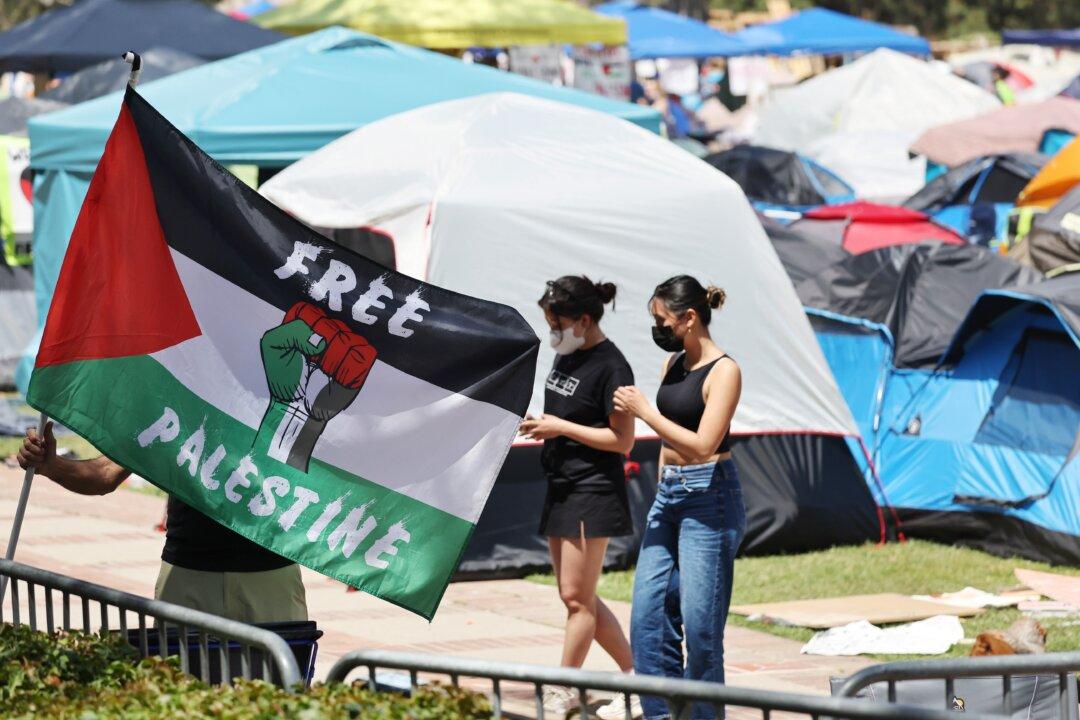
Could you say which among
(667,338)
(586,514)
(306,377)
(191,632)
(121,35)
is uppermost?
(306,377)

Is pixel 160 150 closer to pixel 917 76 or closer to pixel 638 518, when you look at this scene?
pixel 638 518

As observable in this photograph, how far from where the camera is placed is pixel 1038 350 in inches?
427

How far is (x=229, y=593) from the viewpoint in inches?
218

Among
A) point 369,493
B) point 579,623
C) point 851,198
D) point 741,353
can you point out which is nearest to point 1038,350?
point 741,353

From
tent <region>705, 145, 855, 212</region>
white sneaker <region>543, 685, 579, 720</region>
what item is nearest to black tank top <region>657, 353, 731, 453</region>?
white sneaker <region>543, 685, 579, 720</region>

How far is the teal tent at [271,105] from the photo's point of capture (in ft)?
46.4

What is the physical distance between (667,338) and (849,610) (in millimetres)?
3138

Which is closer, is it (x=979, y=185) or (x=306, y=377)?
(x=306, y=377)

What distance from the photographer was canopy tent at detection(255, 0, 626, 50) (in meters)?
20.4

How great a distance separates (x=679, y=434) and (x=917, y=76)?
1124 inches

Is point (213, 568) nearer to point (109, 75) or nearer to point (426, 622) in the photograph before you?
point (426, 622)

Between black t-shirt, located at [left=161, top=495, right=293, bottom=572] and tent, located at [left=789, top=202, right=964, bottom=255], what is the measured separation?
11.5m

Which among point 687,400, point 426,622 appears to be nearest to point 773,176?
point 426,622

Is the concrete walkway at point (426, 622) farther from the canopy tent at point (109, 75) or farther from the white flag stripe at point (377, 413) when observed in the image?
the canopy tent at point (109, 75)
